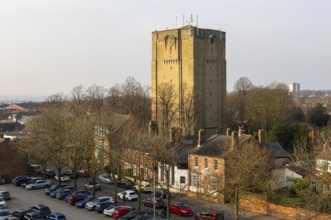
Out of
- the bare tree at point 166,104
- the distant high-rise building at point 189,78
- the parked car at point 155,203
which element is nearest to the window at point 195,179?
the parked car at point 155,203

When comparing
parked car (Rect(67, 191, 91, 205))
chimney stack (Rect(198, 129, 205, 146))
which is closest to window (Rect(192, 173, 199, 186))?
chimney stack (Rect(198, 129, 205, 146))

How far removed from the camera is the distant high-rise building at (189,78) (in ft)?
237

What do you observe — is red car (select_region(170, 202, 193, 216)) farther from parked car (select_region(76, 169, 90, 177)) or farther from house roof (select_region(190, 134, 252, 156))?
parked car (select_region(76, 169, 90, 177))

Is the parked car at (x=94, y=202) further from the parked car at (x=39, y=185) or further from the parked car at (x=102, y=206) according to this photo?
the parked car at (x=39, y=185)

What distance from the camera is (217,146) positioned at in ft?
147

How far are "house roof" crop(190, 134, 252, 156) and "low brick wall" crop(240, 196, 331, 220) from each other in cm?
570

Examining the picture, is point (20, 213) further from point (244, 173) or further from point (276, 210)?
point (276, 210)

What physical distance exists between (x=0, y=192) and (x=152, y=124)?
20375 mm

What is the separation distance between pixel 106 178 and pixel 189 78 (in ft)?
90.0

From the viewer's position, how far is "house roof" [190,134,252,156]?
4259 centimetres

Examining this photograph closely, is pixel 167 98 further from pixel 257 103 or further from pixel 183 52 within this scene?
pixel 257 103

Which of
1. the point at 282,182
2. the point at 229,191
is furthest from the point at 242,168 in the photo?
the point at 282,182

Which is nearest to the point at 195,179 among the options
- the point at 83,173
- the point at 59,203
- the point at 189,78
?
the point at 59,203

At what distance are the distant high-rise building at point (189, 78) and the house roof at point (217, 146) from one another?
23997 millimetres
